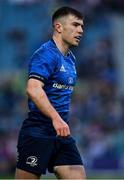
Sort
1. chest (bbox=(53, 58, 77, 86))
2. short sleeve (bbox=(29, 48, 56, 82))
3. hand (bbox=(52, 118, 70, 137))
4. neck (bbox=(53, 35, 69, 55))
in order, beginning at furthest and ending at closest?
neck (bbox=(53, 35, 69, 55)), chest (bbox=(53, 58, 77, 86)), short sleeve (bbox=(29, 48, 56, 82)), hand (bbox=(52, 118, 70, 137))

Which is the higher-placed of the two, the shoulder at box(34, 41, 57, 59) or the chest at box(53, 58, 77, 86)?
the shoulder at box(34, 41, 57, 59)

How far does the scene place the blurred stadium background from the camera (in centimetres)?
1802

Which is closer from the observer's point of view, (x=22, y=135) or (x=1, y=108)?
(x=22, y=135)

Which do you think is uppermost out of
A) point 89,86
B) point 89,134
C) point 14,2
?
point 14,2

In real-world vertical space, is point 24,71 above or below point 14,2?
below

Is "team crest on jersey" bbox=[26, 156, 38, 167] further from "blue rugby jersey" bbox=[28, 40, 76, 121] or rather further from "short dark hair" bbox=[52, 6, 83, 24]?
"short dark hair" bbox=[52, 6, 83, 24]

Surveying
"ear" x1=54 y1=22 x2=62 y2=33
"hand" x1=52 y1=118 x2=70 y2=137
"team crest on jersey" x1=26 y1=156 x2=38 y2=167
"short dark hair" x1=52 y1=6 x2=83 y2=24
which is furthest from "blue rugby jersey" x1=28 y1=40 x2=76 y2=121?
"hand" x1=52 y1=118 x2=70 y2=137

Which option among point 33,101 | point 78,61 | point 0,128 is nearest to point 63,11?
point 33,101

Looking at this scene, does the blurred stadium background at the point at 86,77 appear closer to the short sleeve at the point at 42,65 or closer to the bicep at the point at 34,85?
the short sleeve at the point at 42,65

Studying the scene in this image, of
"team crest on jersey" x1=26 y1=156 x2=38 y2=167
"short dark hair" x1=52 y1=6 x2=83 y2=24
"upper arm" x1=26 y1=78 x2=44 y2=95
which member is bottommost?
"team crest on jersey" x1=26 y1=156 x2=38 y2=167

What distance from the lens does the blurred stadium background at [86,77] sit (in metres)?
18.0

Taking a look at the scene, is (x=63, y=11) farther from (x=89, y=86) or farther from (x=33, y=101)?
(x=89, y=86)

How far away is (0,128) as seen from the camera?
59.3 ft

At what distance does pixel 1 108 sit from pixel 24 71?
3.72 feet
